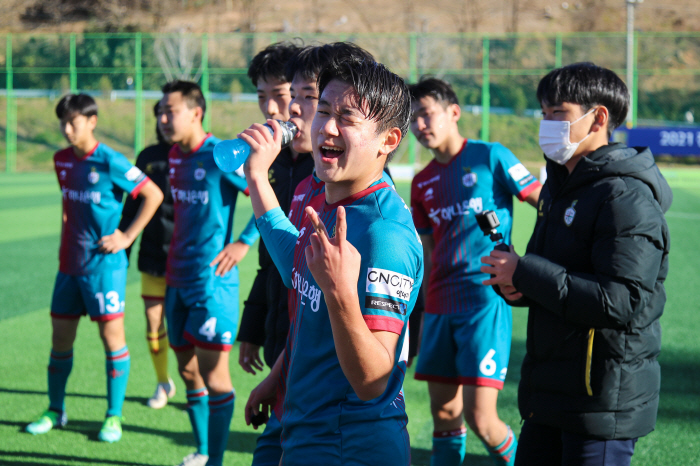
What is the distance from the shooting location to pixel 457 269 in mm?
3949

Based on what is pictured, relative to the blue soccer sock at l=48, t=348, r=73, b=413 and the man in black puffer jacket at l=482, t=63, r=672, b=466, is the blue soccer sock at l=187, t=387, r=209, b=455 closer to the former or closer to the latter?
the blue soccer sock at l=48, t=348, r=73, b=413

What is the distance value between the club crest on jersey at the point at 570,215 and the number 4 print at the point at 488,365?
1.35 metres

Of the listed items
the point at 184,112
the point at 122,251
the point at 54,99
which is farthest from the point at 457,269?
the point at 54,99

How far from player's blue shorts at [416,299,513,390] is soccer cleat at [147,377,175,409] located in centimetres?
227

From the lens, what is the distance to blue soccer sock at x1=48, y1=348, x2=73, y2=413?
15.5 feet

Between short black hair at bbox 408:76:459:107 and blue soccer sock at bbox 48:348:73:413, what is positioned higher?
short black hair at bbox 408:76:459:107

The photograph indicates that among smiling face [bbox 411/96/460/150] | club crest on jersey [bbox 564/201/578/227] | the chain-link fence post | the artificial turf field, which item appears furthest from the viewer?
the chain-link fence post

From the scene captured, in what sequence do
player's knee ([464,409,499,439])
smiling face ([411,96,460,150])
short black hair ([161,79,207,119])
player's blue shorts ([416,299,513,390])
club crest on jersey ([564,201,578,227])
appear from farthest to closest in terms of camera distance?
short black hair ([161,79,207,119]), smiling face ([411,96,460,150]), player's blue shorts ([416,299,513,390]), player's knee ([464,409,499,439]), club crest on jersey ([564,201,578,227])

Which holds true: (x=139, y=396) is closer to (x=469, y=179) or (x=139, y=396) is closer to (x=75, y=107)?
(x=75, y=107)

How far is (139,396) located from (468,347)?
2866mm

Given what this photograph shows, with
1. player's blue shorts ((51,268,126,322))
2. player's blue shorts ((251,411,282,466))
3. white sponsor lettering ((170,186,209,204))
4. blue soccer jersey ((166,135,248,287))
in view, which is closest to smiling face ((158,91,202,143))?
blue soccer jersey ((166,135,248,287))

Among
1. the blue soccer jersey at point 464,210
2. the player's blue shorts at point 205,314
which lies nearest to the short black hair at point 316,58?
the blue soccer jersey at point 464,210

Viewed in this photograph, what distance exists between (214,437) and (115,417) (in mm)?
995

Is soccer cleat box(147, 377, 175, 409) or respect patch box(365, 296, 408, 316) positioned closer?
respect patch box(365, 296, 408, 316)
